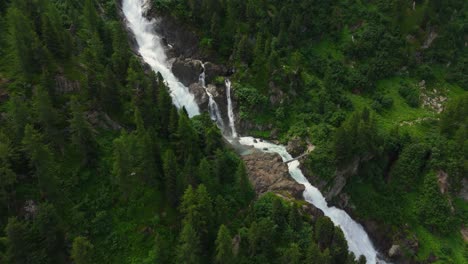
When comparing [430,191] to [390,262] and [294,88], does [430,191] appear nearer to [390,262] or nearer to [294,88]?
[390,262]

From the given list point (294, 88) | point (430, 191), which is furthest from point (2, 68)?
point (430, 191)

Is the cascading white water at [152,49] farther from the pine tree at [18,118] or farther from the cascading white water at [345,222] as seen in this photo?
the pine tree at [18,118]

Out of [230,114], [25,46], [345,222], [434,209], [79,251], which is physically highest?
[25,46]

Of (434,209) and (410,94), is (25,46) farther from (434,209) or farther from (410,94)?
(410,94)

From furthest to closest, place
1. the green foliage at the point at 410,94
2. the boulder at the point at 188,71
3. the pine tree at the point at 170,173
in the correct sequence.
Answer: the green foliage at the point at 410,94
the boulder at the point at 188,71
the pine tree at the point at 170,173

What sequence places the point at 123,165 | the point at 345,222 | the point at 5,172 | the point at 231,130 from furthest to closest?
the point at 231,130, the point at 345,222, the point at 123,165, the point at 5,172

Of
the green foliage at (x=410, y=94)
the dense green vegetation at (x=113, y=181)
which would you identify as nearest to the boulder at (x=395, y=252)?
the dense green vegetation at (x=113, y=181)

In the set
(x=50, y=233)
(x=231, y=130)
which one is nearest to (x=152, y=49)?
(x=231, y=130)
